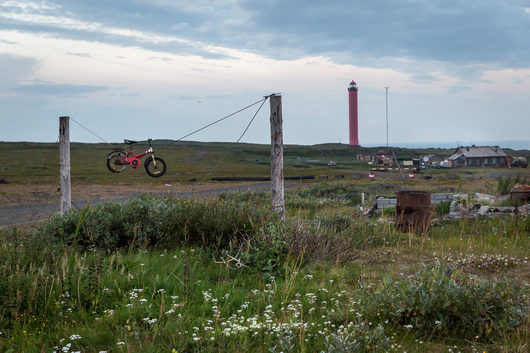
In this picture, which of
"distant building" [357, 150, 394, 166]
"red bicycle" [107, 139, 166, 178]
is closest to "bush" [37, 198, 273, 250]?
"red bicycle" [107, 139, 166, 178]

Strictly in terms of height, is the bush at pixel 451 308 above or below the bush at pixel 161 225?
below

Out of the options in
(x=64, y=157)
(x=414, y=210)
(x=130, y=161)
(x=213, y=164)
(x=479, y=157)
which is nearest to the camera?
(x=130, y=161)

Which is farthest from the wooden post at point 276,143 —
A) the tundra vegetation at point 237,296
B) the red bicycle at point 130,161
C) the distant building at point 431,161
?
the distant building at point 431,161

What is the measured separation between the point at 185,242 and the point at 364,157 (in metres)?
65.0

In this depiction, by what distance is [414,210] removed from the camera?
1091cm

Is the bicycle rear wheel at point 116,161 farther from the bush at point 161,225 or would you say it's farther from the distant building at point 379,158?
the distant building at point 379,158

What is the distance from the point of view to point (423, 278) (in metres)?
4.69

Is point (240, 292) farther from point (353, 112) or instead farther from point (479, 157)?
point (353, 112)

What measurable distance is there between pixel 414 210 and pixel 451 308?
6.87 meters

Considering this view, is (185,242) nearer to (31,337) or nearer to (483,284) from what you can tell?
(31,337)

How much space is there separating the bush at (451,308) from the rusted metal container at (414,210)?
6.29 meters

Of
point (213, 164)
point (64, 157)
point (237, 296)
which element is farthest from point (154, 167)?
point (213, 164)

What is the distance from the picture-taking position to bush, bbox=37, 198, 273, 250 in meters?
7.63

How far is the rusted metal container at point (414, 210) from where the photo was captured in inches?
425
